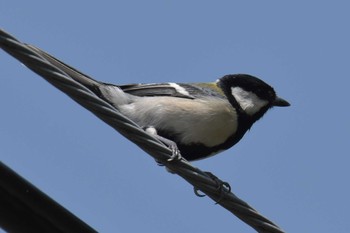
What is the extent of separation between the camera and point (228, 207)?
175 inches

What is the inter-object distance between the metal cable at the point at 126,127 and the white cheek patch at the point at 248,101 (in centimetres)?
277

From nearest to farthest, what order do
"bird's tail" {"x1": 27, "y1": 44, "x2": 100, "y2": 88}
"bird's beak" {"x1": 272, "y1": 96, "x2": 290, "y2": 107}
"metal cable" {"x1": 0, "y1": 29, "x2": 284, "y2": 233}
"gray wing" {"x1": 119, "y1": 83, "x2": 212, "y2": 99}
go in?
"metal cable" {"x1": 0, "y1": 29, "x2": 284, "y2": 233}, "bird's tail" {"x1": 27, "y1": 44, "x2": 100, "y2": 88}, "gray wing" {"x1": 119, "y1": 83, "x2": 212, "y2": 99}, "bird's beak" {"x1": 272, "y1": 96, "x2": 290, "y2": 107}

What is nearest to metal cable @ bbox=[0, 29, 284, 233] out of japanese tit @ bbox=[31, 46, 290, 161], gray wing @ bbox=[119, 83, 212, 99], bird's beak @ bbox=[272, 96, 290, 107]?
japanese tit @ bbox=[31, 46, 290, 161]

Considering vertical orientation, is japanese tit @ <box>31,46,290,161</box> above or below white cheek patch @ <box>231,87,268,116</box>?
below

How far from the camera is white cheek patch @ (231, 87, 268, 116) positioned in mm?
7223

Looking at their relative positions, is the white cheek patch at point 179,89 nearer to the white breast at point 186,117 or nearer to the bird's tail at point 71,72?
the white breast at point 186,117

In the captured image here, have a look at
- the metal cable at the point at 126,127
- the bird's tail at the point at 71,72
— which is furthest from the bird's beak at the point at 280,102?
the metal cable at the point at 126,127

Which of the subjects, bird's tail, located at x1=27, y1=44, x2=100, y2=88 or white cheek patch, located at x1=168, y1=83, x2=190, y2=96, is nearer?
bird's tail, located at x1=27, y1=44, x2=100, y2=88

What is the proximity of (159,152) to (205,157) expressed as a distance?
257 centimetres

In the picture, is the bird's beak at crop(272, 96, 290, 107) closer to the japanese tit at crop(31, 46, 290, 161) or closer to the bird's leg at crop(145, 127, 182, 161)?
the japanese tit at crop(31, 46, 290, 161)

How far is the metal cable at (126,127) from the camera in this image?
352 centimetres

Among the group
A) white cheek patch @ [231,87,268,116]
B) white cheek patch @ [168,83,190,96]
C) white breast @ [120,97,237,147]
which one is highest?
white cheek patch @ [231,87,268,116]

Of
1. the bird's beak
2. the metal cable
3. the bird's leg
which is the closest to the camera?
the metal cable

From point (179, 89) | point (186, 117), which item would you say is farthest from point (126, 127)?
point (179, 89)
